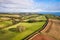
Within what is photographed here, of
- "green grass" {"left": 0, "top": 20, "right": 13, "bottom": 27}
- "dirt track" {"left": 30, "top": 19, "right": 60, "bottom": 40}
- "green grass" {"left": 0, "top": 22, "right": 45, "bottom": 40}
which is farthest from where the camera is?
"green grass" {"left": 0, "top": 20, "right": 13, "bottom": 27}

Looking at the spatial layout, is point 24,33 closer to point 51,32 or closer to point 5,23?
point 5,23

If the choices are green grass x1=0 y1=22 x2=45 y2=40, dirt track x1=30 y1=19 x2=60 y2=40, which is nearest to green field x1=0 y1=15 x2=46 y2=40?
green grass x1=0 y1=22 x2=45 y2=40

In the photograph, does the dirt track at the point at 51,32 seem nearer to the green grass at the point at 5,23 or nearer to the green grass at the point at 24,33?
the green grass at the point at 24,33

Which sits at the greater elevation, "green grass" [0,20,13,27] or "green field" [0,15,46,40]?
"green grass" [0,20,13,27]

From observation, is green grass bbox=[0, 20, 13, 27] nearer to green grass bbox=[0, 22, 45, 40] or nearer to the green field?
the green field

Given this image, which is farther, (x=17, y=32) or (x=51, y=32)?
(x=51, y=32)

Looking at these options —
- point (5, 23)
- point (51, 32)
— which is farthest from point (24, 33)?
point (51, 32)

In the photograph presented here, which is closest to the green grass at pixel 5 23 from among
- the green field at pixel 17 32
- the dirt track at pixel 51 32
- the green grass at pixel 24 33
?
the green field at pixel 17 32

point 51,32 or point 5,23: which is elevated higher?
point 5,23
